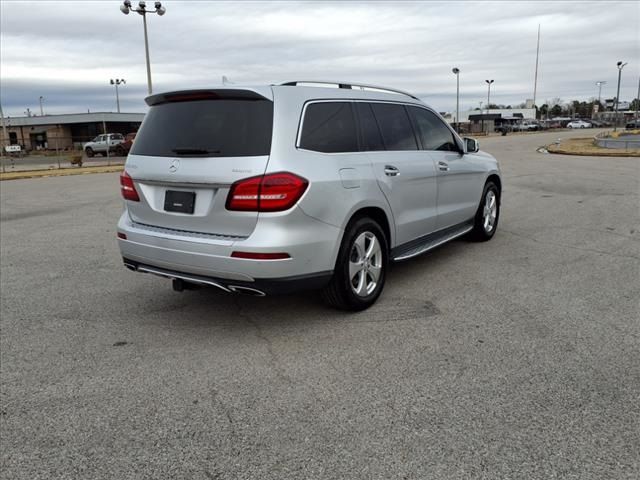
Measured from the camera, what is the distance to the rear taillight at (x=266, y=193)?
12.8ft

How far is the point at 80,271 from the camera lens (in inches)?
257

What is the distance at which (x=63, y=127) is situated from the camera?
62.8 meters

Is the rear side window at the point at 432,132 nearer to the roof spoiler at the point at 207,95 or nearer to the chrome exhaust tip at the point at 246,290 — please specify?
the roof spoiler at the point at 207,95

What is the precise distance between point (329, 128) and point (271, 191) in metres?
0.92

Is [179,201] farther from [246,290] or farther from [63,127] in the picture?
[63,127]

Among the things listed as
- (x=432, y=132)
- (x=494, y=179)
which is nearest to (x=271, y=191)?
(x=432, y=132)

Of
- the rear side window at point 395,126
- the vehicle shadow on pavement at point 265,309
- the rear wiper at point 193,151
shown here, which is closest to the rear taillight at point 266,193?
the rear wiper at point 193,151

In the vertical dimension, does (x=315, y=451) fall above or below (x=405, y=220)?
below

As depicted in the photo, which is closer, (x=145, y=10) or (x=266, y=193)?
(x=266, y=193)

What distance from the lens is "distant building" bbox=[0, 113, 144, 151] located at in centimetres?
5941

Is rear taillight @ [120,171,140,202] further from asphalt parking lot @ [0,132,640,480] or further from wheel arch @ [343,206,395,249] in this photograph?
wheel arch @ [343,206,395,249]

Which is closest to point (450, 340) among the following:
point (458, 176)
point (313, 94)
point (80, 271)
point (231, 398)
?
point (231, 398)

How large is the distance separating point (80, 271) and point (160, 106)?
9.11ft

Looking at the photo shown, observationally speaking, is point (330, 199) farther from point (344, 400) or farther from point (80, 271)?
point (80, 271)
